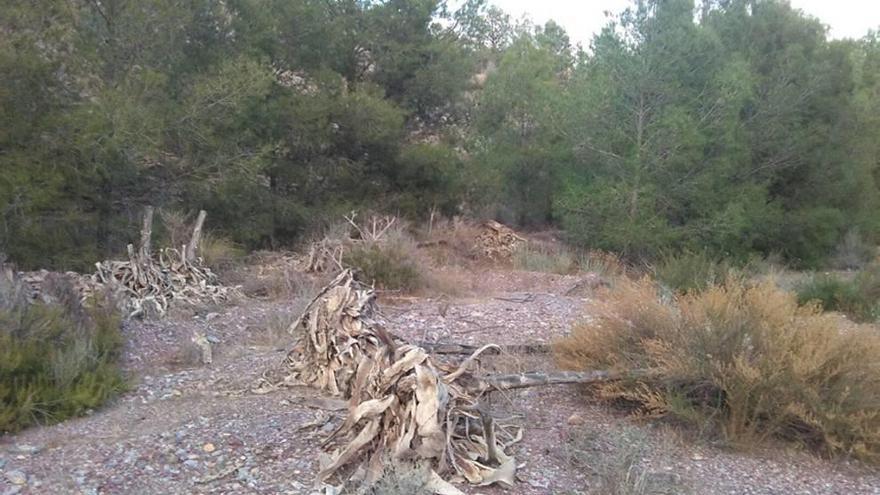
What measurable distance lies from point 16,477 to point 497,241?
14194 millimetres

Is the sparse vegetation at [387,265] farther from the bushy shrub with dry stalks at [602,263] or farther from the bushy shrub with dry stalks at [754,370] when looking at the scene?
the bushy shrub with dry stalks at [754,370]

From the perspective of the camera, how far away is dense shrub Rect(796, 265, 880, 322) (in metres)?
11.7

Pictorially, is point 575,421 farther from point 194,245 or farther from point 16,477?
point 194,245

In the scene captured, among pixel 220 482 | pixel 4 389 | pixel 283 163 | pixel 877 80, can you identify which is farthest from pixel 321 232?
pixel 877 80

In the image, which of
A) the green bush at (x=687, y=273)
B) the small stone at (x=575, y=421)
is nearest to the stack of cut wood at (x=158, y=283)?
the small stone at (x=575, y=421)

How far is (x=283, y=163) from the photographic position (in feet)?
52.7

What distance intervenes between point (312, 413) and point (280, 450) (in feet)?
2.00

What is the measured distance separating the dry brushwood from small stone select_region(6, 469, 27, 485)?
1667 millimetres

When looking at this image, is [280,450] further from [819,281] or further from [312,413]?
[819,281]

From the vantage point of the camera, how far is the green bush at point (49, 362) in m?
5.48

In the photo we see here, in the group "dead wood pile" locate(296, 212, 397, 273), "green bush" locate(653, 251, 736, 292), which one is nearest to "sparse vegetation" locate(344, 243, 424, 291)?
"dead wood pile" locate(296, 212, 397, 273)

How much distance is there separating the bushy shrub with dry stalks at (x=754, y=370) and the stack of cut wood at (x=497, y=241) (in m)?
11.4

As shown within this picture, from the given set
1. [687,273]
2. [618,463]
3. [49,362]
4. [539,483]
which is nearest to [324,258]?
[687,273]

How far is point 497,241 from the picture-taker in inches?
715
